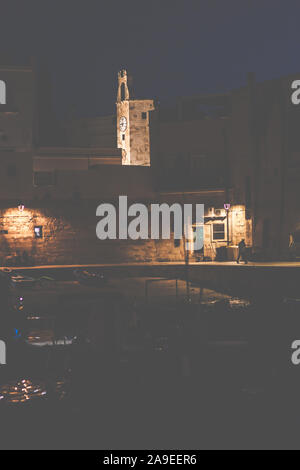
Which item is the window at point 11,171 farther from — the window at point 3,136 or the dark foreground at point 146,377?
the dark foreground at point 146,377

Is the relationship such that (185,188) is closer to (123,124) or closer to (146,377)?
(146,377)

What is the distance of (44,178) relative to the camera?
37.8 meters

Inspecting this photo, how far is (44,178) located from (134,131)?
22495mm

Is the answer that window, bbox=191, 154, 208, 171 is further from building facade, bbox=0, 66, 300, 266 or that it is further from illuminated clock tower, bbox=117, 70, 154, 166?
illuminated clock tower, bbox=117, 70, 154, 166

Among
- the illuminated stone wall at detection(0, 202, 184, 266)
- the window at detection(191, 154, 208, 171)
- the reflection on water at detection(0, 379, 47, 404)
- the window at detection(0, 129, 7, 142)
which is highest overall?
the window at detection(0, 129, 7, 142)

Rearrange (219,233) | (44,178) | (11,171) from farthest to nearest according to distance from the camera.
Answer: (44,178)
(219,233)
(11,171)

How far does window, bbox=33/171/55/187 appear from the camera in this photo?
37.5 metres

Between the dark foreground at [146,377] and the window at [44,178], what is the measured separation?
14.3 meters

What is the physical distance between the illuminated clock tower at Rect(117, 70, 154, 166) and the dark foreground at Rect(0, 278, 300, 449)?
35.8 metres

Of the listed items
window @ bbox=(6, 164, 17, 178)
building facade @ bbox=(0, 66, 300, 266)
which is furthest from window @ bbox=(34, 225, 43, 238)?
window @ bbox=(6, 164, 17, 178)

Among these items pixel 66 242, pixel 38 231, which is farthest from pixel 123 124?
pixel 38 231

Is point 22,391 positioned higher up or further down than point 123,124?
further down
